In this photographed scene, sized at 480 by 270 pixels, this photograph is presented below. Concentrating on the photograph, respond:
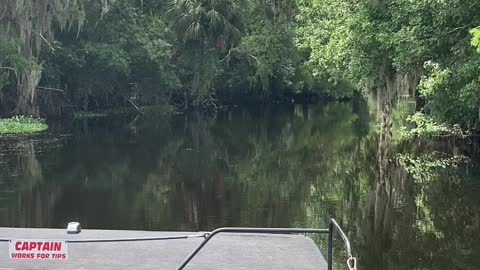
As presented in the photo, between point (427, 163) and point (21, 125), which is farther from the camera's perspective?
point (21, 125)

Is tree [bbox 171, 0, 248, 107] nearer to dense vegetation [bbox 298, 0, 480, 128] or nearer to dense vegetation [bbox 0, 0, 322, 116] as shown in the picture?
dense vegetation [bbox 0, 0, 322, 116]

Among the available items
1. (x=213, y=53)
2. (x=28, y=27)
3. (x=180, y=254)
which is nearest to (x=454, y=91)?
(x=180, y=254)

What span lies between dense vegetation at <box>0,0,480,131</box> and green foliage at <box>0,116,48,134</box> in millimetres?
1761

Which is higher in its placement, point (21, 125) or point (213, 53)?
point (213, 53)

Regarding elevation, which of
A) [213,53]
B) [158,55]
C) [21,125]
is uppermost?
[213,53]

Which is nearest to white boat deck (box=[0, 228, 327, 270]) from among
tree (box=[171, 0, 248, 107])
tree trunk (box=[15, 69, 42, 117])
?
tree trunk (box=[15, 69, 42, 117])

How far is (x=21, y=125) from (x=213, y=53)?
66.4 feet

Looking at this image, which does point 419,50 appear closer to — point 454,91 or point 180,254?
point 454,91

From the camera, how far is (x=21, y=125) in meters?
34.6

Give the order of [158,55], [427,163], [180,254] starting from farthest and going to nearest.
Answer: [158,55] → [427,163] → [180,254]

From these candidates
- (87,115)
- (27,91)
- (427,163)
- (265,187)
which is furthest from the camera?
(87,115)

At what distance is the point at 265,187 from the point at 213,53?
1309 inches

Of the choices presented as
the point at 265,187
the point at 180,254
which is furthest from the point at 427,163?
the point at 180,254

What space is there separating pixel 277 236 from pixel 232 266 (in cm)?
124
